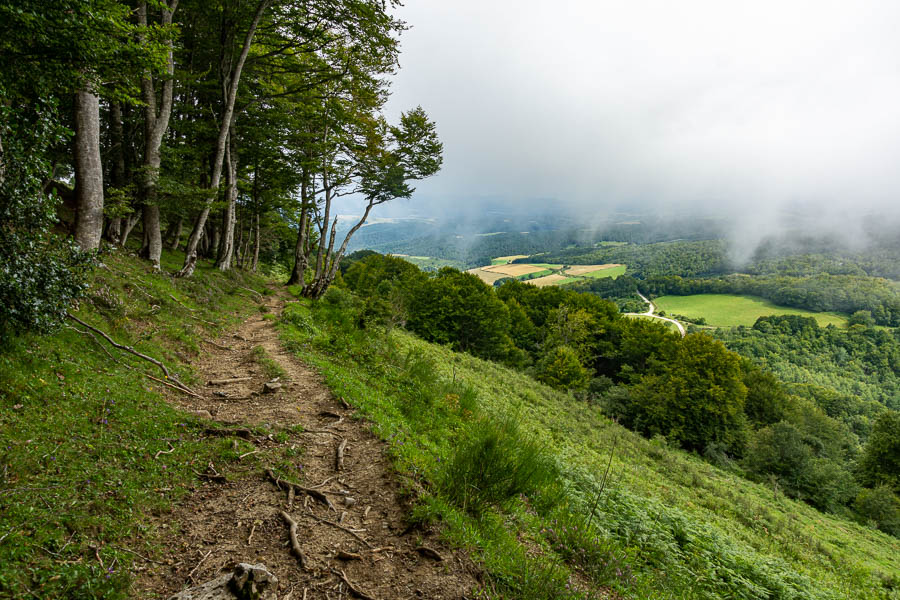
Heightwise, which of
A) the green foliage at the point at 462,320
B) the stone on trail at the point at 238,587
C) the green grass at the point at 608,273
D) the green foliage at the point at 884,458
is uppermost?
the green grass at the point at 608,273

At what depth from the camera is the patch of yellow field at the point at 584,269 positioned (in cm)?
15075

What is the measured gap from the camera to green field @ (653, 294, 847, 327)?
321 feet

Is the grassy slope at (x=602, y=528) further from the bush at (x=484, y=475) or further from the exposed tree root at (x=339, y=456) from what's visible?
the exposed tree root at (x=339, y=456)

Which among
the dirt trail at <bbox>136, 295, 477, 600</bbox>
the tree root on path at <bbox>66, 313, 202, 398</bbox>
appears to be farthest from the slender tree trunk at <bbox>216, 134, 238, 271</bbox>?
the dirt trail at <bbox>136, 295, 477, 600</bbox>

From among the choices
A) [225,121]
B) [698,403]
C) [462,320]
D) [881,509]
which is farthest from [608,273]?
[225,121]

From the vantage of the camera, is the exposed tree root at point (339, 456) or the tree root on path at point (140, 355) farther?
the tree root on path at point (140, 355)

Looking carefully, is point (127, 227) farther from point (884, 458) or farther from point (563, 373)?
point (884, 458)

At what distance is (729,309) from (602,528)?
128007 mm

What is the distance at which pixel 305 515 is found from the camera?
4137mm

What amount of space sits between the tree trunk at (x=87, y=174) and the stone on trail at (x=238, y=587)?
8234 mm

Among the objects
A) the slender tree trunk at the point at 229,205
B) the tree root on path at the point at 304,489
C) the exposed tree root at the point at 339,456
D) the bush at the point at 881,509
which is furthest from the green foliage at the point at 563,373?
the tree root on path at the point at 304,489

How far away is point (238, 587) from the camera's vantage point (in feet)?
9.01

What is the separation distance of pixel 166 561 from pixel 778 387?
5826cm

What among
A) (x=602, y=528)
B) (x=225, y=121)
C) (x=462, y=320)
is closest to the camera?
(x=602, y=528)
